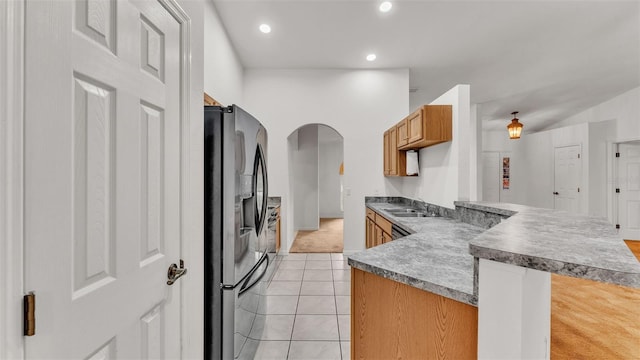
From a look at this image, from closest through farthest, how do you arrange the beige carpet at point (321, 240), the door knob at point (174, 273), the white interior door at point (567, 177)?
the door knob at point (174, 273) → the beige carpet at point (321, 240) → the white interior door at point (567, 177)

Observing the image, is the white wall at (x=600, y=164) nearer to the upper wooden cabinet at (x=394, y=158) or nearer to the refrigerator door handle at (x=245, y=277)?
the upper wooden cabinet at (x=394, y=158)

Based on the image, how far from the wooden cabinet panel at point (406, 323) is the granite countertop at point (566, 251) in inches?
10.8

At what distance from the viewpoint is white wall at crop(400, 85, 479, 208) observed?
2.52 metres

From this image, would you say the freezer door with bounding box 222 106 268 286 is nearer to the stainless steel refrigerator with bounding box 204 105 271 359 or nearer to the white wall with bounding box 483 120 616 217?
the stainless steel refrigerator with bounding box 204 105 271 359

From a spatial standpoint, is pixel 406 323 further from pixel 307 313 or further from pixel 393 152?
pixel 393 152

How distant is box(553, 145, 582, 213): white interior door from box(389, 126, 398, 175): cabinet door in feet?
16.1

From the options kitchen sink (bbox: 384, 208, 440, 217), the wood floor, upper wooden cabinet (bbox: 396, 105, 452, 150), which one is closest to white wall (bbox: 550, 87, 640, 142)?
the wood floor

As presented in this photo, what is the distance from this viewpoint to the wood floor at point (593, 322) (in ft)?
6.07

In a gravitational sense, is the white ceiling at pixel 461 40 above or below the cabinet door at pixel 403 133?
above

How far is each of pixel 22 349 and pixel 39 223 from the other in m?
0.27

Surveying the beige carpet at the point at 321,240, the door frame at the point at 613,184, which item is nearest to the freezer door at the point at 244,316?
the beige carpet at the point at 321,240

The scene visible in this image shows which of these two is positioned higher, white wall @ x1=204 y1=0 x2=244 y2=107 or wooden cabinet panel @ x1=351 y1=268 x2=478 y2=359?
white wall @ x1=204 y1=0 x2=244 y2=107

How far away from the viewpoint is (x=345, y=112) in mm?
4355

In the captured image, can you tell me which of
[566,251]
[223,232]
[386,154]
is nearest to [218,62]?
[223,232]
